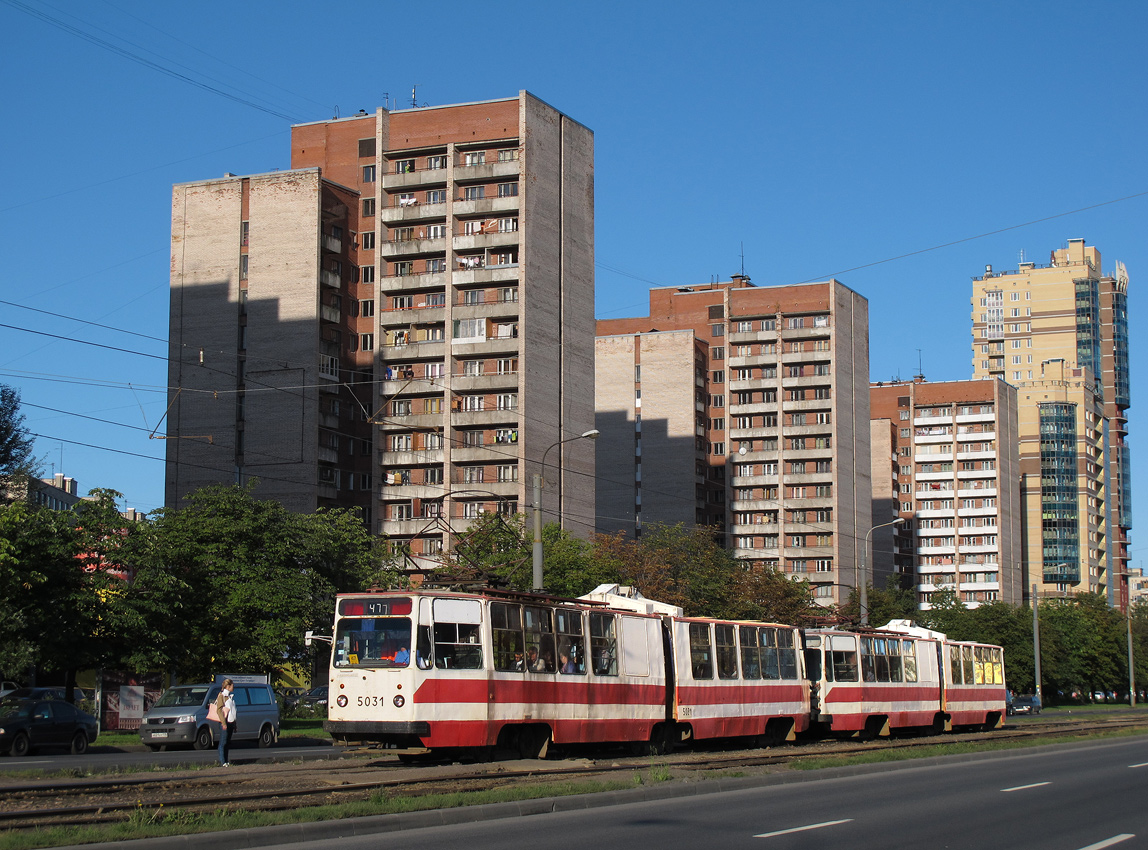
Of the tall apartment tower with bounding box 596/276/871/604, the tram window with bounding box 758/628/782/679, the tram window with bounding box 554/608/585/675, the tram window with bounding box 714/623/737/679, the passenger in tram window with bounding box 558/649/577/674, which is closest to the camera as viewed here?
the passenger in tram window with bounding box 558/649/577/674

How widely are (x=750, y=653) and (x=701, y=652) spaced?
2636mm

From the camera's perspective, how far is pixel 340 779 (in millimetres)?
19562

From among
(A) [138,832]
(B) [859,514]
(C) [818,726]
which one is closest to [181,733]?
(C) [818,726]

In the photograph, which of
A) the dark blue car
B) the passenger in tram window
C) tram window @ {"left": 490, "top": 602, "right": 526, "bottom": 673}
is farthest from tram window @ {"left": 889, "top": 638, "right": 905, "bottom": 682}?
the dark blue car

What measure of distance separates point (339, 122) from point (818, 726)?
201 ft

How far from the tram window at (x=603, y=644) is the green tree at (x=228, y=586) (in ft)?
73.0

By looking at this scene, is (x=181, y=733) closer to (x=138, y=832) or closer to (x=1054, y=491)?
(x=138, y=832)

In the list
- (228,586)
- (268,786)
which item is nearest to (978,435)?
(228,586)

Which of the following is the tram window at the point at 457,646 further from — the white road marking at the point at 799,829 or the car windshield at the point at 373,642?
the white road marking at the point at 799,829

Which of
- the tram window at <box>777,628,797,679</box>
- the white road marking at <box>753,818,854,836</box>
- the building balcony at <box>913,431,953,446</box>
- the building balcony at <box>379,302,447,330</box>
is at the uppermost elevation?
the building balcony at <box>379,302,447,330</box>

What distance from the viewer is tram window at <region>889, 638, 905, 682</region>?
129 ft

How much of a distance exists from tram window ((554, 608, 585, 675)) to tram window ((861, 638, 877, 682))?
13810 millimetres

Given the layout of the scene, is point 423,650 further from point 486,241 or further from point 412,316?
point 412,316

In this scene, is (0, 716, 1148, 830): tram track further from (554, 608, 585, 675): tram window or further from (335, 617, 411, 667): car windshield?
(554, 608, 585, 675): tram window
